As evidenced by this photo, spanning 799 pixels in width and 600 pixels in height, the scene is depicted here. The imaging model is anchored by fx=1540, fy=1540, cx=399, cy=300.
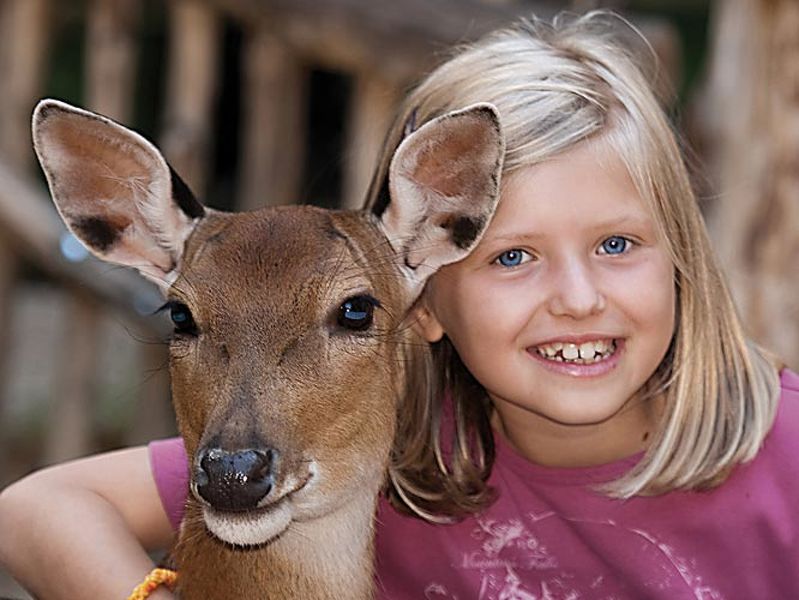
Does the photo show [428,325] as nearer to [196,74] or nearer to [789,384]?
[789,384]

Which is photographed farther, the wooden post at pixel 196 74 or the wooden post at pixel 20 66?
the wooden post at pixel 20 66

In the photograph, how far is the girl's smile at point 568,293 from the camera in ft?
13.3

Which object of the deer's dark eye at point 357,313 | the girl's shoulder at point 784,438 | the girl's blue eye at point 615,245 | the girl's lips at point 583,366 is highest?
the girl's blue eye at point 615,245

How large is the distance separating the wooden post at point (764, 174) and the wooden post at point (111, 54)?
309cm

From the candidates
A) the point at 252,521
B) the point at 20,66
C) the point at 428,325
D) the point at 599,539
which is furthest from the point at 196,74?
the point at 252,521

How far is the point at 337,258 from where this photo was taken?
380cm

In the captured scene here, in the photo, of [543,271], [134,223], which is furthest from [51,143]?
[543,271]

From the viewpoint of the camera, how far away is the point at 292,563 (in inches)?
149

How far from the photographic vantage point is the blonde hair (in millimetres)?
4207

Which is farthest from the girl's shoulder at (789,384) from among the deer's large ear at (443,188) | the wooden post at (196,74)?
the wooden post at (196,74)

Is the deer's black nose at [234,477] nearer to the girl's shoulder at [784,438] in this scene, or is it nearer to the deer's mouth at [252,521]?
the deer's mouth at [252,521]

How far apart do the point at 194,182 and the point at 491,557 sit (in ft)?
12.8

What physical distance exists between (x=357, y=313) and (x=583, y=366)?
2.42 feet

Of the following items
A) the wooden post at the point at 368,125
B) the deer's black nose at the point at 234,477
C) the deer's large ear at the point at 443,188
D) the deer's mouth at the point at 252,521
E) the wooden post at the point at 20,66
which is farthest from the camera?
the wooden post at the point at 20,66
